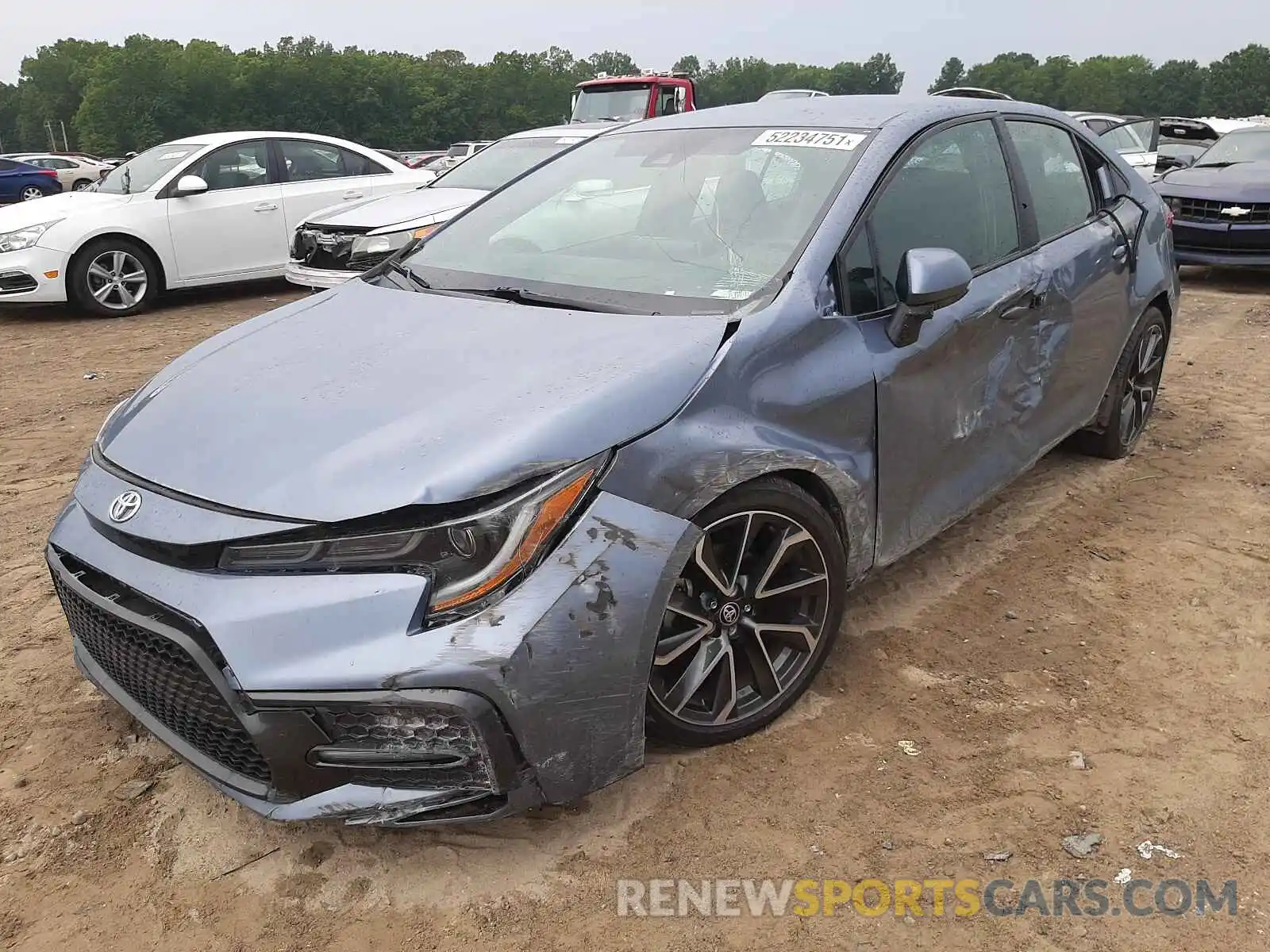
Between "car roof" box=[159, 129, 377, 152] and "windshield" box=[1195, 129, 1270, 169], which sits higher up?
"car roof" box=[159, 129, 377, 152]

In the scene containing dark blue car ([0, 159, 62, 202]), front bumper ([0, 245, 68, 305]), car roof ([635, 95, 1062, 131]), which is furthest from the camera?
dark blue car ([0, 159, 62, 202])

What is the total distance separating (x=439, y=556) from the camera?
6.66 ft

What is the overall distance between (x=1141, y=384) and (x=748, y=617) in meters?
2.99

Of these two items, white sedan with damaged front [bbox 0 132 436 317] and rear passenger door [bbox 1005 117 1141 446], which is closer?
rear passenger door [bbox 1005 117 1141 446]

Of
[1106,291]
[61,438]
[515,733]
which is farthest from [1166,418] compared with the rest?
[61,438]

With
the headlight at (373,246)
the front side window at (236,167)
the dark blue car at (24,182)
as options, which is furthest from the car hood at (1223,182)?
the dark blue car at (24,182)

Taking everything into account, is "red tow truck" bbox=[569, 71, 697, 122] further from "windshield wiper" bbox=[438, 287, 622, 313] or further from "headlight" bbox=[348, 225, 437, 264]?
"windshield wiper" bbox=[438, 287, 622, 313]

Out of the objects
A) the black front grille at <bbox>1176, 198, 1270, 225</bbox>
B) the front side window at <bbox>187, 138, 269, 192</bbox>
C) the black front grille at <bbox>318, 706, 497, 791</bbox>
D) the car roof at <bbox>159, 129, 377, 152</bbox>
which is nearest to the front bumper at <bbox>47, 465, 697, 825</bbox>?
the black front grille at <bbox>318, 706, 497, 791</bbox>

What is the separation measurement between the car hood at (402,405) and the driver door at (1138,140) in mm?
11117

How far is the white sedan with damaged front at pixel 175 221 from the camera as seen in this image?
836 centimetres

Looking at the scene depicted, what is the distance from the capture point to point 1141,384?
182 inches

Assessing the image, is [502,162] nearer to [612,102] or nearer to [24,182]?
[612,102]

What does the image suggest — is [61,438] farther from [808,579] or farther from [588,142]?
[808,579]

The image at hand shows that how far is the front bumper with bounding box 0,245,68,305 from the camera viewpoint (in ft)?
27.2
